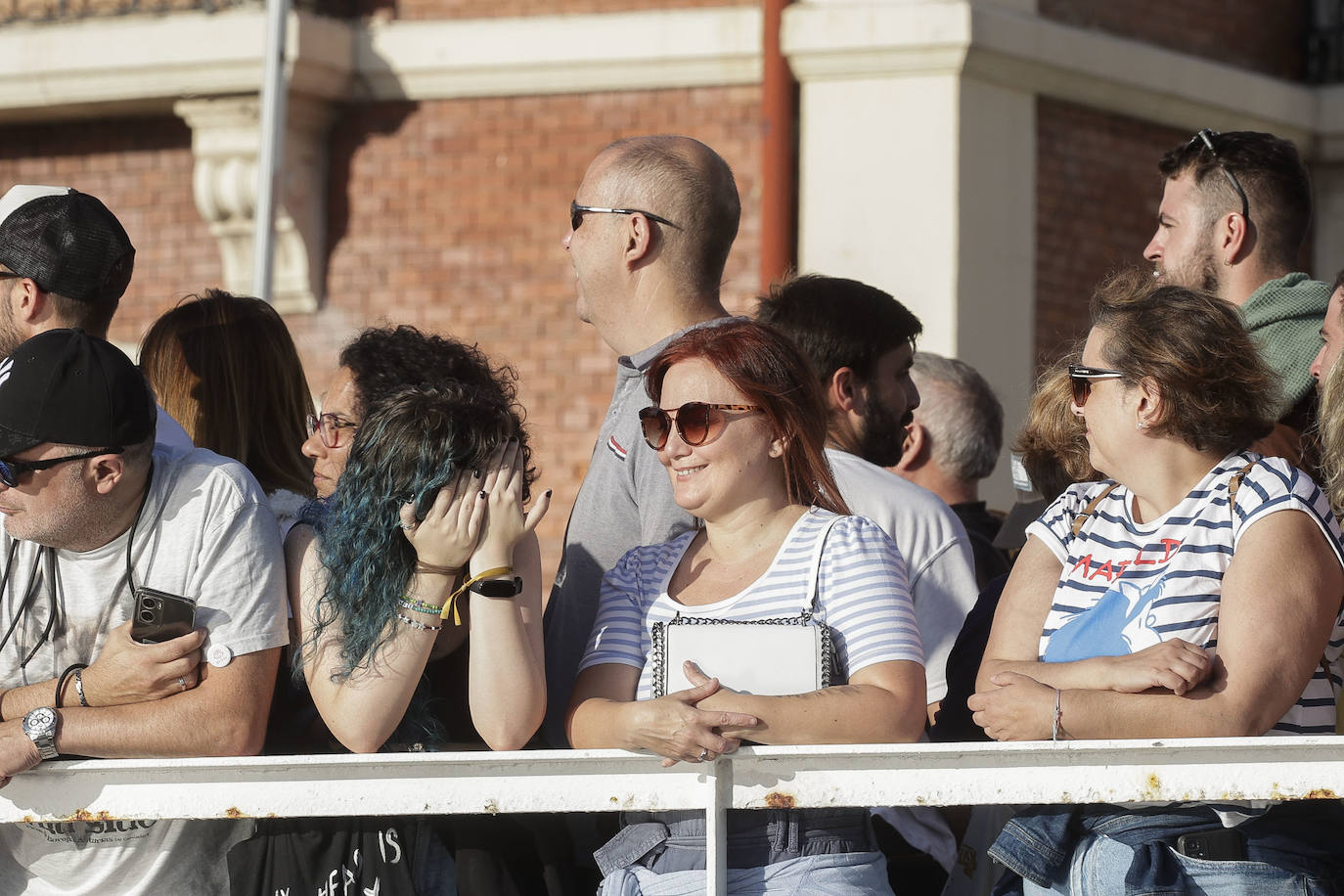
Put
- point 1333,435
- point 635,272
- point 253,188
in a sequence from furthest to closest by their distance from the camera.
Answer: point 253,188, point 635,272, point 1333,435

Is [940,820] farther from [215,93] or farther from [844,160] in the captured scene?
[215,93]

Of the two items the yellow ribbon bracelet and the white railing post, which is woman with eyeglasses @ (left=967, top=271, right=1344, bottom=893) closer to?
the white railing post

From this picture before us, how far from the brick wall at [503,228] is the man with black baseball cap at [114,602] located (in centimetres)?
492

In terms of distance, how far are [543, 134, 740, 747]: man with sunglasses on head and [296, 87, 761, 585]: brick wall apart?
4.11 metres

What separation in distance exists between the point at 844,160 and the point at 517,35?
5.59ft

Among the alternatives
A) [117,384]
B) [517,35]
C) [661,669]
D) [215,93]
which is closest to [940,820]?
[661,669]

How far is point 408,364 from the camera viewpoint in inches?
128

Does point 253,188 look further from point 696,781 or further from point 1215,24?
point 696,781

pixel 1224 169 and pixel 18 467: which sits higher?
pixel 1224 169

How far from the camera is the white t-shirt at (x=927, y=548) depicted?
11.2ft

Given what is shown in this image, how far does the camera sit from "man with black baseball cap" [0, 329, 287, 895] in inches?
106

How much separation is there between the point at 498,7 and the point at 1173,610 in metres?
6.24

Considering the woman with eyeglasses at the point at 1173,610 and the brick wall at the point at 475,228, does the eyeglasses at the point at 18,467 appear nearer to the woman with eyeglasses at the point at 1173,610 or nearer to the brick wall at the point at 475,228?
the woman with eyeglasses at the point at 1173,610

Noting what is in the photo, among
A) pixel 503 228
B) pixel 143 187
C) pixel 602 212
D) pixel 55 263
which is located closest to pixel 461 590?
pixel 602 212
